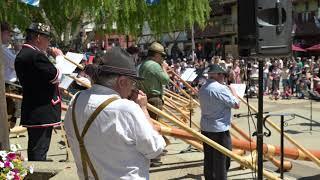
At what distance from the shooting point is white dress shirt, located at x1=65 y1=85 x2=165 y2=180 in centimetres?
274

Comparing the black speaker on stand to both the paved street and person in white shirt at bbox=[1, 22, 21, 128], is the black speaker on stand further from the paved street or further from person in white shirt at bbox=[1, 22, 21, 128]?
person in white shirt at bbox=[1, 22, 21, 128]

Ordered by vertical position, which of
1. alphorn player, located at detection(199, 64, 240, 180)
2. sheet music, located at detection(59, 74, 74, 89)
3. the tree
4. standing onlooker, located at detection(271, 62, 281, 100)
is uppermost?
the tree

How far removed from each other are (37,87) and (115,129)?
275cm

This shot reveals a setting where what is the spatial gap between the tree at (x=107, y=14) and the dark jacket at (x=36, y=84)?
9.08 metres

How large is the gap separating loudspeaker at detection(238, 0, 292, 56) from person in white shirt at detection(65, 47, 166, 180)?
2524mm

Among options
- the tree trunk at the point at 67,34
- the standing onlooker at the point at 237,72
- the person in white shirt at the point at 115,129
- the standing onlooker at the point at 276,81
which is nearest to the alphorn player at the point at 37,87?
the person in white shirt at the point at 115,129

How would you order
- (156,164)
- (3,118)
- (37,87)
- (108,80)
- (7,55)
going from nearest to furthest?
(108,80), (3,118), (37,87), (7,55), (156,164)

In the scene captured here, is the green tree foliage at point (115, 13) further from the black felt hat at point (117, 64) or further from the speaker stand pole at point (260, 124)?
the black felt hat at point (117, 64)

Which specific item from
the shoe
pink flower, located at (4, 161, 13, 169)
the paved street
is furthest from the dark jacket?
the shoe

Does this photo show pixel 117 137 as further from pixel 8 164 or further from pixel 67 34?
pixel 67 34

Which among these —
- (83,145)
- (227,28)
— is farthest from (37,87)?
(227,28)

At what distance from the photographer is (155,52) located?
7.78 m

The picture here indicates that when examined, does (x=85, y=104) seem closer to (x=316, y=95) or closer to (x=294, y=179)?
(x=294, y=179)

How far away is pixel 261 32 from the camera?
5.17 m
